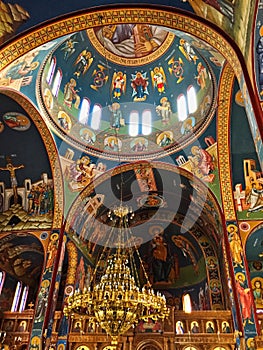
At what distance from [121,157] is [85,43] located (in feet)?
16.4

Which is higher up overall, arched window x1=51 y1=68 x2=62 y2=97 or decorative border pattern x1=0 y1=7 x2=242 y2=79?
arched window x1=51 y1=68 x2=62 y2=97

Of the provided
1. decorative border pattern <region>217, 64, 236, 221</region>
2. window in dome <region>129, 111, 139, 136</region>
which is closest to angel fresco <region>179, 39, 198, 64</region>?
decorative border pattern <region>217, 64, 236, 221</region>

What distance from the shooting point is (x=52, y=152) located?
497 inches

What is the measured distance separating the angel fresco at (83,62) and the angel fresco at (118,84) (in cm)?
148

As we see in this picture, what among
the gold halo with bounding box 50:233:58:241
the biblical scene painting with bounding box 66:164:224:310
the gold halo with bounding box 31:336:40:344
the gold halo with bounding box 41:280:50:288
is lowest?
the gold halo with bounding box 31:336:40:344

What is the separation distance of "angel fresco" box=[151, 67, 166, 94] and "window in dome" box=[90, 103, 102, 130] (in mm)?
2848

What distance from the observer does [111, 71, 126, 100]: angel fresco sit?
1499 centimetres

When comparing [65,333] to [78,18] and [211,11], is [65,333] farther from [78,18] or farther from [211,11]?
[211,11]

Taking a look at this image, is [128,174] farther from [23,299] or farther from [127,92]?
[23,299]

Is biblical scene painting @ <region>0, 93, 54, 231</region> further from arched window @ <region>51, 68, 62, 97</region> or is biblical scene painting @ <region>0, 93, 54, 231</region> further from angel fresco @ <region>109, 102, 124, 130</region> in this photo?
angel fresco @ <region>109, 102, 124, 130</region>

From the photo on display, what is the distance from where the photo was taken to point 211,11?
735 cm

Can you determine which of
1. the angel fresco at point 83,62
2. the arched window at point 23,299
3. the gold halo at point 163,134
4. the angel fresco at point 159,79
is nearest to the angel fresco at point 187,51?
the angel fresco at point 159,79

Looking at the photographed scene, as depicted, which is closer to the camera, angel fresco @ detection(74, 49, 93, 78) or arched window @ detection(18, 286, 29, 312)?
angel fresco @ detection(74, 49, 93, 78)

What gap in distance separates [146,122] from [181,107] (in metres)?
1.82
